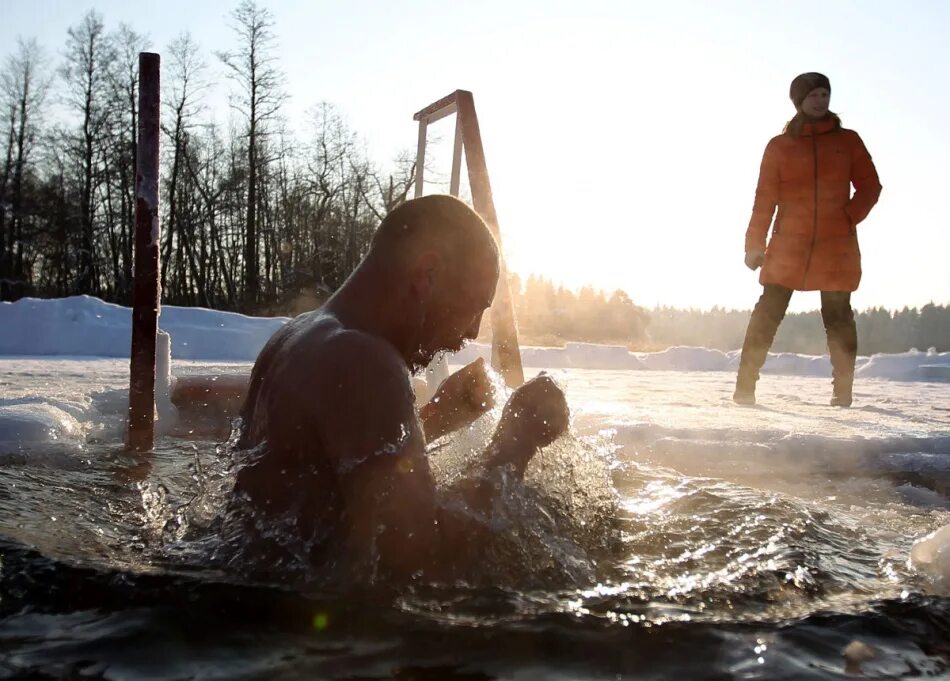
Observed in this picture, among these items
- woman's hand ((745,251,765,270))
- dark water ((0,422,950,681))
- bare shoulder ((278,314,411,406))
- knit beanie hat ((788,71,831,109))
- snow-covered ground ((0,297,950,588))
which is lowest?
dark water ((0,422,950,681))

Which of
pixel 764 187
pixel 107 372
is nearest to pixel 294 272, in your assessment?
pixel 107 372

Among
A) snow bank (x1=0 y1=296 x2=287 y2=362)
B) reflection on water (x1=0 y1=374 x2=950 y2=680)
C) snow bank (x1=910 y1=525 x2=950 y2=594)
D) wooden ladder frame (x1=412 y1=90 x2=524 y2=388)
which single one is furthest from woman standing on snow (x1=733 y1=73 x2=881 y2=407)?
snow bank (x1=0 y1=296 x2=287 y2=362)

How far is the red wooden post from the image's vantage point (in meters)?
3.22

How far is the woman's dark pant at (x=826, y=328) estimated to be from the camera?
5.60m

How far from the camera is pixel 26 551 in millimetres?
1915

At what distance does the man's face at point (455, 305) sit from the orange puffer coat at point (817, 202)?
419cm

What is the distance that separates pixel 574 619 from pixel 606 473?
1106 mm

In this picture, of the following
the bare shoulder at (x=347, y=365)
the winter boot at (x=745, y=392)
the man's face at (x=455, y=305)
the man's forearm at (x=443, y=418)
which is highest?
the man's face at (x=455, y=305)

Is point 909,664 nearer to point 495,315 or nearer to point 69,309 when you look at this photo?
point 495,315

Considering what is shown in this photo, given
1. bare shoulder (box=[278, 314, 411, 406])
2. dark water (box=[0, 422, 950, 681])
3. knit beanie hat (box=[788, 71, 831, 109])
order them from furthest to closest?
knit beanie hat (box=[788, 71, 831, 109])
bare shoulder (box=[278, 314, 411, 406])
dark water (box=[0, 422, 950, 681])

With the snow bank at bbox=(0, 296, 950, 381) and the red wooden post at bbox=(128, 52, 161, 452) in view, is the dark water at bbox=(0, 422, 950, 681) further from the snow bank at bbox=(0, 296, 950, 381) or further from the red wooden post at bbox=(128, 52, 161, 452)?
the snow bank at bbox=(0, 296, 950, 381)

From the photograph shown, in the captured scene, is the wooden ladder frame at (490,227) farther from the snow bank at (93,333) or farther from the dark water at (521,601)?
the snow bank at (93,333)

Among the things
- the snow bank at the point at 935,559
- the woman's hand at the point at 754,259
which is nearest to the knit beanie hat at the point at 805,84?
the woman's hand at the point at 754,259

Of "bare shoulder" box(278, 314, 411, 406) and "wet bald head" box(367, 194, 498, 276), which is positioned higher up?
"wet bald head" box(367, 194, 498, 276)
